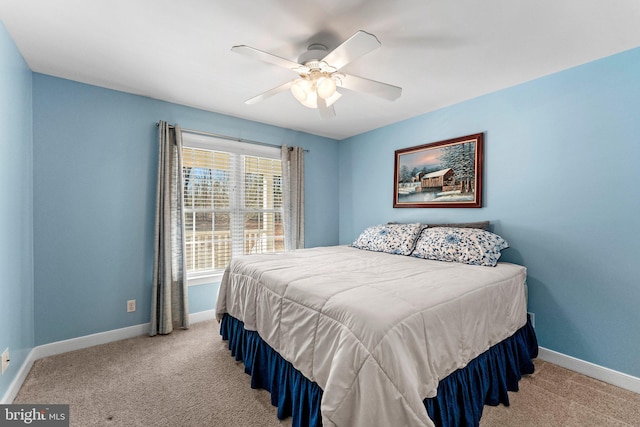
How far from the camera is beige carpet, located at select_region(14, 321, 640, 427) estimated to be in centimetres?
167

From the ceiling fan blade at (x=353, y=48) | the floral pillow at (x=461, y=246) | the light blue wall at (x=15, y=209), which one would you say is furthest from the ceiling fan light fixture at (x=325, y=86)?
the light blue wall at (x=15, y=209)

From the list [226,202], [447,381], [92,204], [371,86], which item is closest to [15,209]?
[92,204]

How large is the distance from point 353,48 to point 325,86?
369mm

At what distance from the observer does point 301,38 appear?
1881 mm

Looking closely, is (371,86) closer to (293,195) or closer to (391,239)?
(391,239)

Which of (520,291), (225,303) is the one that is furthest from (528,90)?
(225,303)

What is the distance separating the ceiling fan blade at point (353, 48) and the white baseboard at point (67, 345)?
9.50 feet

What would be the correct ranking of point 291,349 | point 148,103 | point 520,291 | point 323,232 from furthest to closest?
point 323,232, point 148,103, point 520,291, point 291,349

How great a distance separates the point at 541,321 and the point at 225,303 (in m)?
2.76

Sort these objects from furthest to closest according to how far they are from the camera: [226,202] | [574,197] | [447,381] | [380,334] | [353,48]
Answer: [226,202], [574,197], [353,48], [447,381], [380,334]

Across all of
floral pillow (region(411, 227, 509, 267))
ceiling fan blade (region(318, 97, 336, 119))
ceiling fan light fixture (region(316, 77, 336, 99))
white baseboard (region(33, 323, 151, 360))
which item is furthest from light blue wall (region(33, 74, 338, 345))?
floral pillow (region(411, 227, 509, 267))

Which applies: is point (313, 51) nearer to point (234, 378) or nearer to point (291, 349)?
point (291, 349)

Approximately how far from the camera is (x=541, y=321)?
2410mm

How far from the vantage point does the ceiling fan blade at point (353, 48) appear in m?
1.46
